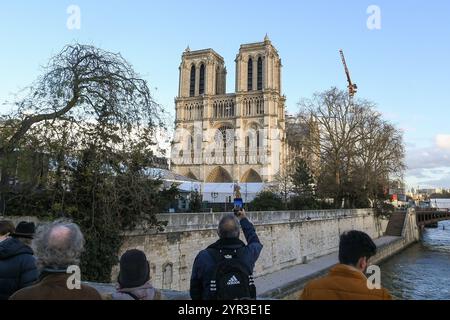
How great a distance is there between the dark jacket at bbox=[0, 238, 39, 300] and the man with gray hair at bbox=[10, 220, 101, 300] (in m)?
1.31

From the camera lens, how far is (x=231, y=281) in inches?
120

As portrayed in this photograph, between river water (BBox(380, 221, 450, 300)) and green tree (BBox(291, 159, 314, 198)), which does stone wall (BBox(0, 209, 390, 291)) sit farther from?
river water (BBox(380, 221, 450, 300))

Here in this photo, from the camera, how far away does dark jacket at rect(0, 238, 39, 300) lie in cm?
358

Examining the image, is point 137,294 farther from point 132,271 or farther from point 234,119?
point 234,119

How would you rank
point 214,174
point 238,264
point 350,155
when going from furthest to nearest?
point 214,174, point 350,155, point 238,264

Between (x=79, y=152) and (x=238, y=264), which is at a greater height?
(x=79, y=152)

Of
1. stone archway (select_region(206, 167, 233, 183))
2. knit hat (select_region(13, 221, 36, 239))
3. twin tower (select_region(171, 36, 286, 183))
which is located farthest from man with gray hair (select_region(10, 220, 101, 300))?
stone archway (select_region(206, 167, 233, 183))

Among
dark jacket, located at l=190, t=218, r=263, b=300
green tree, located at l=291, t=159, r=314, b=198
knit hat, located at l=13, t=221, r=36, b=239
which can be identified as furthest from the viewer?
green tree, located at l=291, t=159, r=314, b=198

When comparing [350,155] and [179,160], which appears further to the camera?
[179,160]

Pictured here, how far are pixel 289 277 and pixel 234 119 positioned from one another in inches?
1902

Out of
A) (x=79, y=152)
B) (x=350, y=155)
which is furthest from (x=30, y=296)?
(x=350, y=155)

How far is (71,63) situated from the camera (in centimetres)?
1045
